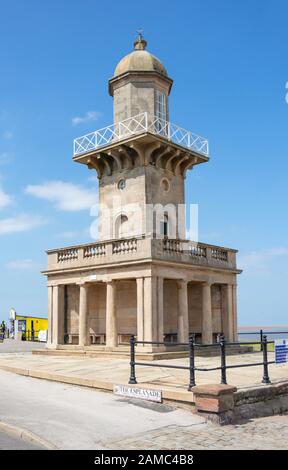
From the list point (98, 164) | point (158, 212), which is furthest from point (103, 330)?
point (98, 164)

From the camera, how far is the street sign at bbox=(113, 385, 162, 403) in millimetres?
10344

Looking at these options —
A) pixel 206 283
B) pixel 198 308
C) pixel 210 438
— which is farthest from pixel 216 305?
pixel 210 438

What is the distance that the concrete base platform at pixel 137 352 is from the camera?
18.3m

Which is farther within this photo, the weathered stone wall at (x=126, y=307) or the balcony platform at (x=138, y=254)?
the weathered stone wall at (x=126, y=307)

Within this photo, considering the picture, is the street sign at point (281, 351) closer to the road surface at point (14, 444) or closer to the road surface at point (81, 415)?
the road surface at point (81, 415)

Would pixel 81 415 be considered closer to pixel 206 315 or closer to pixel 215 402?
pixel 215 402

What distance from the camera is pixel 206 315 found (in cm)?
2192

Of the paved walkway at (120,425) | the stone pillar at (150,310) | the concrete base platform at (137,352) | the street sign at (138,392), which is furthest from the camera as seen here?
the stone pillar at (150,310)

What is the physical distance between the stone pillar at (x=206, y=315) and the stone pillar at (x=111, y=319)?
4177 mm

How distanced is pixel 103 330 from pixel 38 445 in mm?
15445

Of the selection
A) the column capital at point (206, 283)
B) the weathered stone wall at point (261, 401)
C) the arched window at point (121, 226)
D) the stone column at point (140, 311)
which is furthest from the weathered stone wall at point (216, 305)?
the weathered stone wall at point (261, 401)

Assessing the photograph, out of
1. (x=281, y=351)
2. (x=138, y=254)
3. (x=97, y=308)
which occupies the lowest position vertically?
(x=281, y=351)

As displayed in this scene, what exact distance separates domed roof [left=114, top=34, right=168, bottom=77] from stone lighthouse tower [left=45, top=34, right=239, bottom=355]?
0.05 meters

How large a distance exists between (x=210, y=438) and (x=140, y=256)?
1176cm
